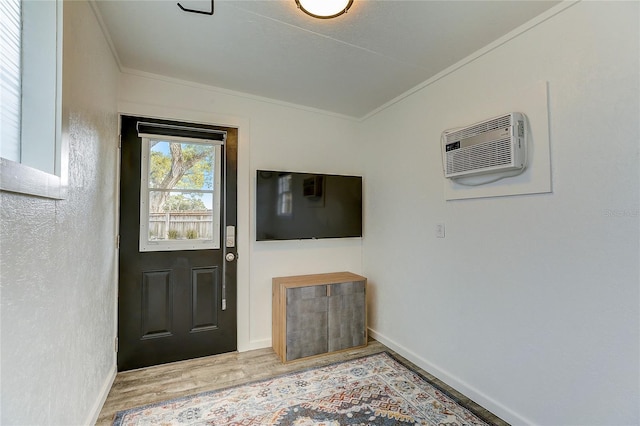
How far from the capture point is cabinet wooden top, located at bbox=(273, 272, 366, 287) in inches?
109

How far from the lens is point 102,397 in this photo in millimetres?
1964

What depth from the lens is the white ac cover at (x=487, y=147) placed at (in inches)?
69.4

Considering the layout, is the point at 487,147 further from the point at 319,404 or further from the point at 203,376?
the point at 203,376

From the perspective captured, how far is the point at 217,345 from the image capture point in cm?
274

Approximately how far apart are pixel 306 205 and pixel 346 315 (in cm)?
118

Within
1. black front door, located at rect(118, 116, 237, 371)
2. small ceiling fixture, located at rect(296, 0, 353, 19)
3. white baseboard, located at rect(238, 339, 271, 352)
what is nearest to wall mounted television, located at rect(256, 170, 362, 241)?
black front door, located at rect(118, 116, 237, 371)

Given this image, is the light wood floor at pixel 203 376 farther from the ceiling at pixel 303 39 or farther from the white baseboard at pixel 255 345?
the ceiling at pixel 303 39

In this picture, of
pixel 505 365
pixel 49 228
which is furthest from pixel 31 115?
pixel 505 365

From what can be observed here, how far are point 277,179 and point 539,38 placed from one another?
7.23 ft

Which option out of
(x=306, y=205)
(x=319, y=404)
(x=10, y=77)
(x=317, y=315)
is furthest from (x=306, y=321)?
(x=10, y=77)

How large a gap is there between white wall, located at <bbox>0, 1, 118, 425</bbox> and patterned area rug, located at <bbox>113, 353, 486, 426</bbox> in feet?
1.85

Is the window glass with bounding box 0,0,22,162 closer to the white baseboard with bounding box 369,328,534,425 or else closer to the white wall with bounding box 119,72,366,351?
the white wall with bounding box 119,72,366,351

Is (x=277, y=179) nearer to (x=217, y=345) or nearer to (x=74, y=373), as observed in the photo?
(x=217, y=345)

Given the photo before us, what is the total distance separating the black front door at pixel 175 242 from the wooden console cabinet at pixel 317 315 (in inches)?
19.5
